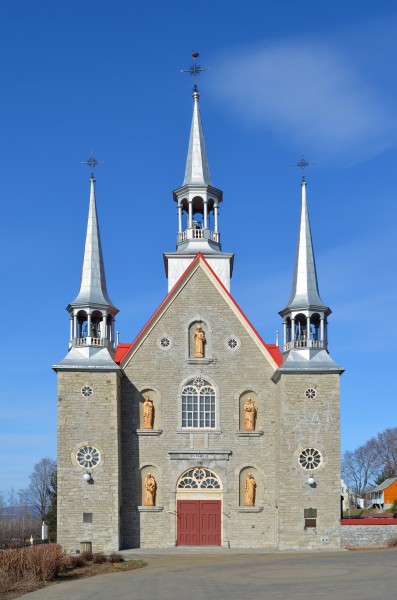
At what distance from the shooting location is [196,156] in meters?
47.4

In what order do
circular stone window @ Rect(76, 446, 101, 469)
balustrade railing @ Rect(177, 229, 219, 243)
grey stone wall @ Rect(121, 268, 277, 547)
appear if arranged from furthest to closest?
balustrade railing @ Rect(177, 229, 219, 243)
grey stone wall @ Rect(121, 268, 277, 547)
circular stone window @ Rect(76, 446, 101, 469)

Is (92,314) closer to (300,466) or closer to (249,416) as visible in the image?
(249,416)

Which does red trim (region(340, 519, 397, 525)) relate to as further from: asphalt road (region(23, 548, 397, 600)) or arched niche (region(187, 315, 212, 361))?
arched niche (region(187, 315, 212, 361))

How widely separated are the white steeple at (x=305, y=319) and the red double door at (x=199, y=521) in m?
7.46

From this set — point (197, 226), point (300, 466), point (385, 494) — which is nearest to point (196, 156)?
point (197, 226)

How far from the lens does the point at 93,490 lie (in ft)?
124

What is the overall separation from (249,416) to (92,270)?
1037 centimetres

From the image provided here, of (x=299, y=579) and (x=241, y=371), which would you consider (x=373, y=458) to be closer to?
(x=241, y=371)

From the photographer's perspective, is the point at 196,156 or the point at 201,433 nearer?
the point at 201,433

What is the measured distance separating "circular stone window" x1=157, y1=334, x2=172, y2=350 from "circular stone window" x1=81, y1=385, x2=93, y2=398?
164 inches

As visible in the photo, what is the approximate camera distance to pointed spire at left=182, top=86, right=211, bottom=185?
46.2m

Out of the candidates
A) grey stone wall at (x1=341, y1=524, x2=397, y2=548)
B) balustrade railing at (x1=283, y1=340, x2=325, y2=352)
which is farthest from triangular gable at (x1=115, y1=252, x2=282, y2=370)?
grey stone wall at (x1=341, y1=524, x2=397, y2=548)

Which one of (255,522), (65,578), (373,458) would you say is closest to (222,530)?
(255,522)

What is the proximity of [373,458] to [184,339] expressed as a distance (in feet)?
234
